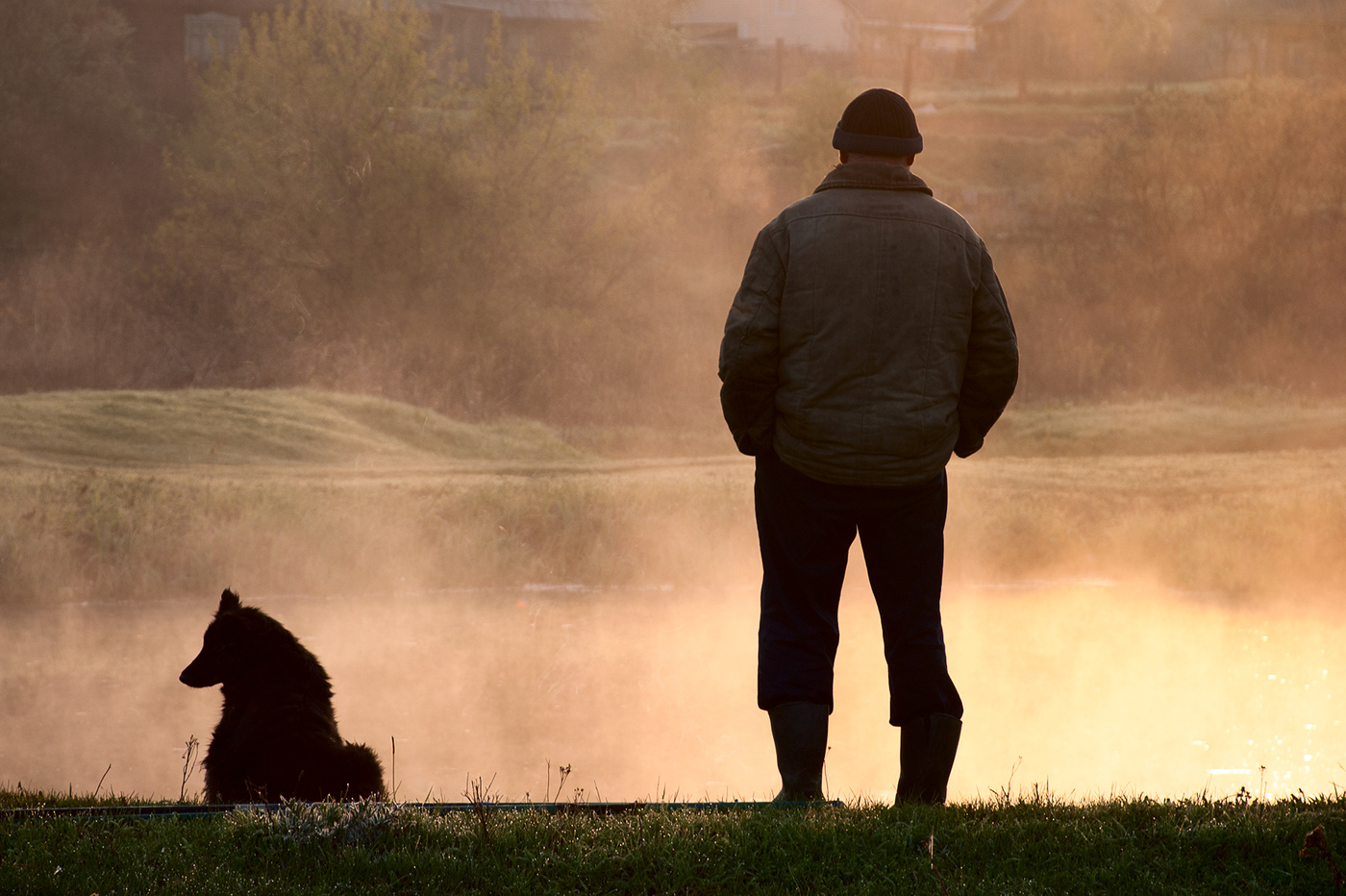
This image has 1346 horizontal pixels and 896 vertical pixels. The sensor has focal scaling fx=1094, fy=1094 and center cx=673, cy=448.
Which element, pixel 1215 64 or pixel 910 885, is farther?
pixel 1215 64

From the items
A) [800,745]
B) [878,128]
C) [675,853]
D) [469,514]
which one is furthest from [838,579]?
[469,514]

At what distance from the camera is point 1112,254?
30844mm

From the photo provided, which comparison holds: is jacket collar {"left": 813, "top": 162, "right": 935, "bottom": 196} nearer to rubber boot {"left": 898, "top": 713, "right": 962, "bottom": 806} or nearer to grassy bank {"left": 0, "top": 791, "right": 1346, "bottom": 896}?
rubber boot {"left": 898, "top": 713, "right": 962, "bottom": 806}

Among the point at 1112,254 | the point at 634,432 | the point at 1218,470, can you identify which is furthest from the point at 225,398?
the point at 1112,254

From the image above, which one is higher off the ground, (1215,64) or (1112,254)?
(1215,64)

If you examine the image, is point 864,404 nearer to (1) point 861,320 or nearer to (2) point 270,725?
(1) point 861,320

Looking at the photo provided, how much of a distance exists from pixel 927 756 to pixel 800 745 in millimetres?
376

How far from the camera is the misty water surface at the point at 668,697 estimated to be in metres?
7.00

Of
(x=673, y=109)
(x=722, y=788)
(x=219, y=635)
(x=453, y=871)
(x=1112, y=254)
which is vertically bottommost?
(x=722, y=788)

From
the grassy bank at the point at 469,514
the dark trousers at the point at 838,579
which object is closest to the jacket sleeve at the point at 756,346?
the dark trousers at the point at 838,579

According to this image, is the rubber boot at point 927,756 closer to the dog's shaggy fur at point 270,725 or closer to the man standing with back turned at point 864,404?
the man standing with back turned at point 864,404

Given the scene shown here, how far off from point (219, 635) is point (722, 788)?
4155 mm

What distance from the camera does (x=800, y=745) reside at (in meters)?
3.12

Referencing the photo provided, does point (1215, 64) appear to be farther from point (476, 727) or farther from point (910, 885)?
point (910, 885)
